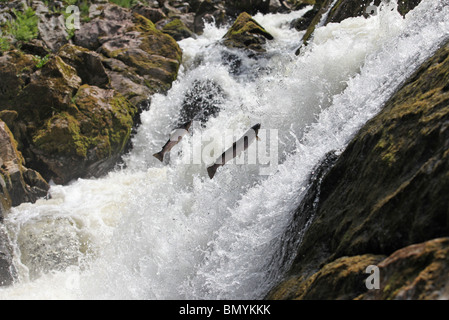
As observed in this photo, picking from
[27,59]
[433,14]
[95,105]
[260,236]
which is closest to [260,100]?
[433,14]

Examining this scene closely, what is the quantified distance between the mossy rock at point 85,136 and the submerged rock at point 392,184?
5642mm

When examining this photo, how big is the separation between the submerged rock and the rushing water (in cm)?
Result: 46

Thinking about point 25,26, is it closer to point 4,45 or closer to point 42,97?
point 4,45

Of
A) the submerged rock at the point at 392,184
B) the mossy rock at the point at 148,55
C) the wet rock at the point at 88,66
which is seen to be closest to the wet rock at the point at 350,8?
the mossy rock at the point at 148,55

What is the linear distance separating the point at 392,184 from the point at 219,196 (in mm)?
2880

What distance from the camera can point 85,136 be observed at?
782cm

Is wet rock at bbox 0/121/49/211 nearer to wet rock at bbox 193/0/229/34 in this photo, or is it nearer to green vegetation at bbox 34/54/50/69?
green vegetation at bbox 34/54/50/69

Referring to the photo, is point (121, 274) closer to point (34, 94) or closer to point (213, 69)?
point (34, 94)

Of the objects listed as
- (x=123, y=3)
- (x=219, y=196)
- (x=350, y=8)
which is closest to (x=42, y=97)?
(x=219, y=196)

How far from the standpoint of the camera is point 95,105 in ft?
26.8

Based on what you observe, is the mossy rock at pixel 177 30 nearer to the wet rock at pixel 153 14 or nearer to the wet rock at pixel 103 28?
the wet rock at pixel 153 14

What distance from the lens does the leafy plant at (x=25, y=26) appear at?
31.2 feet

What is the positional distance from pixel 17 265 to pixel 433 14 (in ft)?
20.6

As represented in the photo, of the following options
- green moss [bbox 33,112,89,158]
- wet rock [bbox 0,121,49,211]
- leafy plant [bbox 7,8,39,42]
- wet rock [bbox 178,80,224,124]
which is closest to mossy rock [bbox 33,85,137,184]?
green moss [bbox 33,112,89,158]
